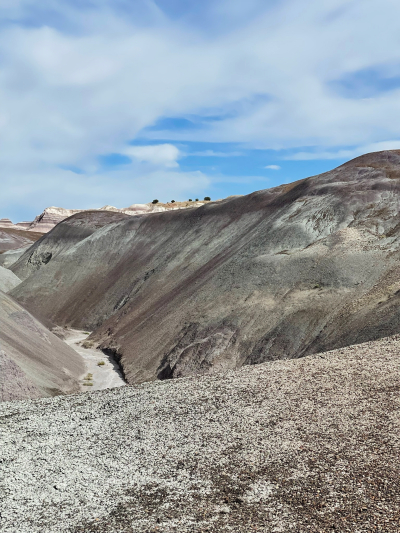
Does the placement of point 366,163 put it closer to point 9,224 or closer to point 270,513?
point 270,513

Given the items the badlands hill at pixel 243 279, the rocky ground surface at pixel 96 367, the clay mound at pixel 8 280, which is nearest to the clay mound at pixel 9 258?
the clay mound at pixel 8 280

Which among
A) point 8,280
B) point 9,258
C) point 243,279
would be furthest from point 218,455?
point 9,258

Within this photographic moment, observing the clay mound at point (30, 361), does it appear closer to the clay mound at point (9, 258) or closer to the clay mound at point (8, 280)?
the clay mound at point (8, 280)

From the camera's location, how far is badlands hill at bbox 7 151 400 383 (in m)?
27.0

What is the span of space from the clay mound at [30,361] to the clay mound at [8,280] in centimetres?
3058

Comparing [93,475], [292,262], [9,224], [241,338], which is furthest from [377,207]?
[9,224]

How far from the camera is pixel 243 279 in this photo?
34.2 m

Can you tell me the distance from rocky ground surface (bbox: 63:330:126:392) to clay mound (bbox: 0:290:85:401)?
680 millimetres

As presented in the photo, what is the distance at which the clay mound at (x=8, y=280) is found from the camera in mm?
62125

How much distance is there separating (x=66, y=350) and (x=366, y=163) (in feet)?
105

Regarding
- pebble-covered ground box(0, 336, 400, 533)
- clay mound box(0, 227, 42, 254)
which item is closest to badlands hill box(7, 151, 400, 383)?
pebble-covered ground box(0, 336, 400, 533)

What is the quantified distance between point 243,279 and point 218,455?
22.9m

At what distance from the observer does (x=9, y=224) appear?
162250mm

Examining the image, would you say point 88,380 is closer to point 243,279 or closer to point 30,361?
point 30,361
